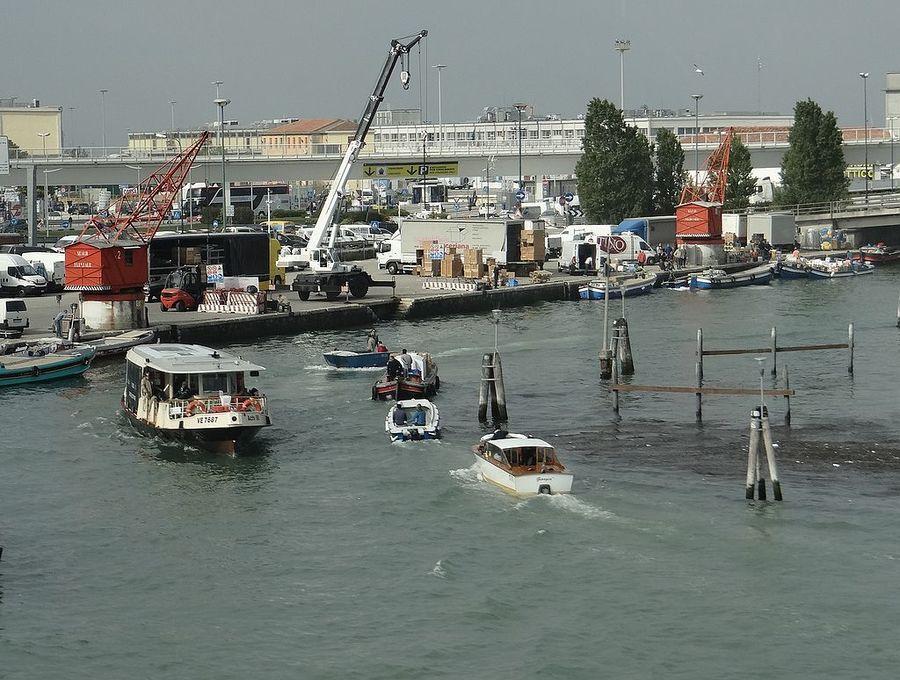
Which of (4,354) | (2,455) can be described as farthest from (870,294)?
(2,455)

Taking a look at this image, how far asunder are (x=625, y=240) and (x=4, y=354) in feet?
170

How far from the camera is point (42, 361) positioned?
5247 centimetres

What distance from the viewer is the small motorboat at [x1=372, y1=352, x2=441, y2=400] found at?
48.5 m

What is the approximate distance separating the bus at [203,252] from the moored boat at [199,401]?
28897 mm

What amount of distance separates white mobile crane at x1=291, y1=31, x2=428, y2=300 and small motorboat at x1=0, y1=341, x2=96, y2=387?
21.0 metres

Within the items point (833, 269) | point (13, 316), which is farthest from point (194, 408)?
point (833, 269)

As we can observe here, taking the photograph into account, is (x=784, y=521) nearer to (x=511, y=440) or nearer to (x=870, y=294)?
(x=511, y=440)

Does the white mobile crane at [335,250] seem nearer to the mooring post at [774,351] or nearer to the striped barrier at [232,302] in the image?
the striped barrier at [232,302]

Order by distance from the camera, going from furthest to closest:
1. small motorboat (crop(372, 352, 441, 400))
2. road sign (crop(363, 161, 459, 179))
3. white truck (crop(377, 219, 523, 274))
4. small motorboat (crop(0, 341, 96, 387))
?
road sign (crop(363, 161, 459, 179)) < white truck (crop(377, 219, 523, 274)) < small motorboat (crop(0, 341, 96, 387)) < small motorboat (crop(372, 352, 441, 400))

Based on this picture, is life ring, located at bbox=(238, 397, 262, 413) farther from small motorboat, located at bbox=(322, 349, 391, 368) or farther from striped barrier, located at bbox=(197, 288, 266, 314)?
striped barrier, located at bbox=(197, 288, 266, 314)

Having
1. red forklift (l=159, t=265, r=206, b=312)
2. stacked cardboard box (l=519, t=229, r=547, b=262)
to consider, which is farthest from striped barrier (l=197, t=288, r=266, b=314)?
stacked cardboard box (l=519, t=229, r=547, b=262)

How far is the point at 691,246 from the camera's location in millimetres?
97562

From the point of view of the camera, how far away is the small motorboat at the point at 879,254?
10676cm

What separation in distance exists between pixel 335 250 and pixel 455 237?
11884mm
